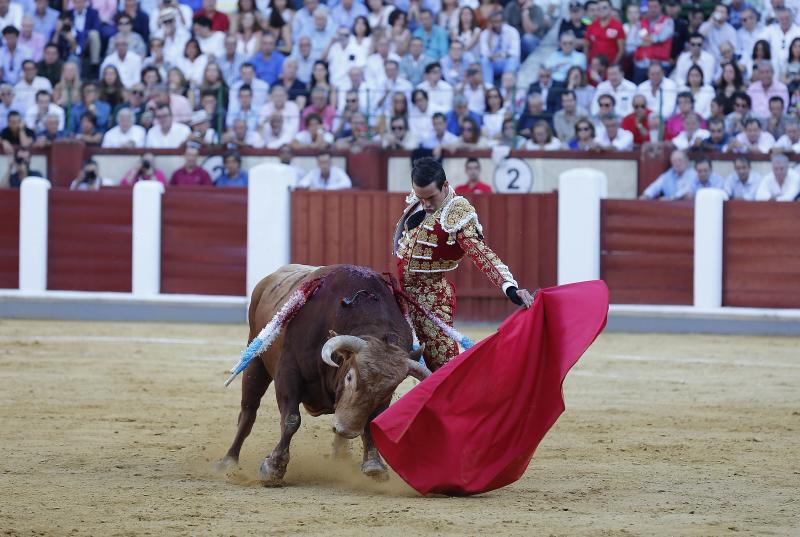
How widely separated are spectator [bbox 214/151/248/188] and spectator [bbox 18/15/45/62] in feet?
9.11

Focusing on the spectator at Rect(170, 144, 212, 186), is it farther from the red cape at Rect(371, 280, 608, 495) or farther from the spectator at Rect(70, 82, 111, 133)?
the red cape at Rect(371, 280, 608, 495)

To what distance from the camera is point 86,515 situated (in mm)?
3977

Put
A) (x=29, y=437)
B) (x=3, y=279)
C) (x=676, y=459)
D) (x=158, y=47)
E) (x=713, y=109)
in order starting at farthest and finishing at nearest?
1. (x=158, y=47)
2. (x=3, y=279)
3. (x=713, y=109)
4. (x=29, y=437)
5. (x=676, y=459)

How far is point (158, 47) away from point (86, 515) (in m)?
9.00

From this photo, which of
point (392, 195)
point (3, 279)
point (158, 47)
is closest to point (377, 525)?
point (392, 195)

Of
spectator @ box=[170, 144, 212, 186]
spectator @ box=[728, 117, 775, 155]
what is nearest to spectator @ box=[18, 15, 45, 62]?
spectator @ box=[170, 144, 212, 186]

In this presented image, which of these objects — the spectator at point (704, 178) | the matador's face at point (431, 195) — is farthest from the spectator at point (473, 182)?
the matador's face at point (431, 195)

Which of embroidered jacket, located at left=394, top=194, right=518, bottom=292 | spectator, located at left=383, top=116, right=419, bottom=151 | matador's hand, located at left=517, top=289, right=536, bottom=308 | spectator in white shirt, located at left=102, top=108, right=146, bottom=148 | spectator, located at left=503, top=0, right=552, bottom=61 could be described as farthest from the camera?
spectator, located at left=503, top=0, right=552, bottom=61

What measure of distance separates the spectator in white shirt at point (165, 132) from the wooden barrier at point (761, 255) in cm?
445

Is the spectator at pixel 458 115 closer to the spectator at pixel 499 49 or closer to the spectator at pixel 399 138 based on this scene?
the spectator at pixel 399 138

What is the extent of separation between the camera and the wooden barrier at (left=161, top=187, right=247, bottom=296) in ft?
36.1

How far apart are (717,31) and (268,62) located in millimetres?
3724

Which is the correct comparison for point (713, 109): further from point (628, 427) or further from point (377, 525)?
point (377, 525)

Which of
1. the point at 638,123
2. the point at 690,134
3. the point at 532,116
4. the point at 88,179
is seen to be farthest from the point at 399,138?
the point at 88,179
